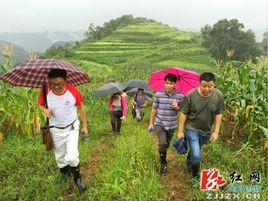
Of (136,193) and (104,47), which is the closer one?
(136,193)

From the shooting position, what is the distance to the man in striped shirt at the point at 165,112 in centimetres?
519

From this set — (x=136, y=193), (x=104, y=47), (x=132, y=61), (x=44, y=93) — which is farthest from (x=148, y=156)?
(x=104, y=47)

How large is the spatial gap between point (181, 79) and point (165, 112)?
2.85ft

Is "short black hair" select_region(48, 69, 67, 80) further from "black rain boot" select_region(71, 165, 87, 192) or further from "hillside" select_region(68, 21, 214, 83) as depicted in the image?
"hillside" select_region(68, 21, 214, 83)

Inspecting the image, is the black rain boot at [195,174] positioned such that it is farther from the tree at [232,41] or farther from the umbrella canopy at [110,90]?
the tree at [232,41]

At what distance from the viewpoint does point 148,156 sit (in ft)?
18.4

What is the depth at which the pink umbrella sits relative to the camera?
5.63 meters

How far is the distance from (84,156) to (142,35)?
56959 millimetres

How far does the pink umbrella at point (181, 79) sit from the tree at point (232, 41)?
3681cm

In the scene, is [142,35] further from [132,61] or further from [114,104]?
[114,104]

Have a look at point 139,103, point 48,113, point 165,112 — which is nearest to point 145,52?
point 139,103

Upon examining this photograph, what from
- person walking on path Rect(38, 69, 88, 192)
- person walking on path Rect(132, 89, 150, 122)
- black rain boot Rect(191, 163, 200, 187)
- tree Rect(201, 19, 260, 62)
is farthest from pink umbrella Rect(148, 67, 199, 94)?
tree Rect(201, 19, 260, 62)

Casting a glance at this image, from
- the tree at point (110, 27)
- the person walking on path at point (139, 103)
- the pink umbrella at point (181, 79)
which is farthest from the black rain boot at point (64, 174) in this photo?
the tree at point (110, 27)

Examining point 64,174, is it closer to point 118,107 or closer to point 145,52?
point 118,107
